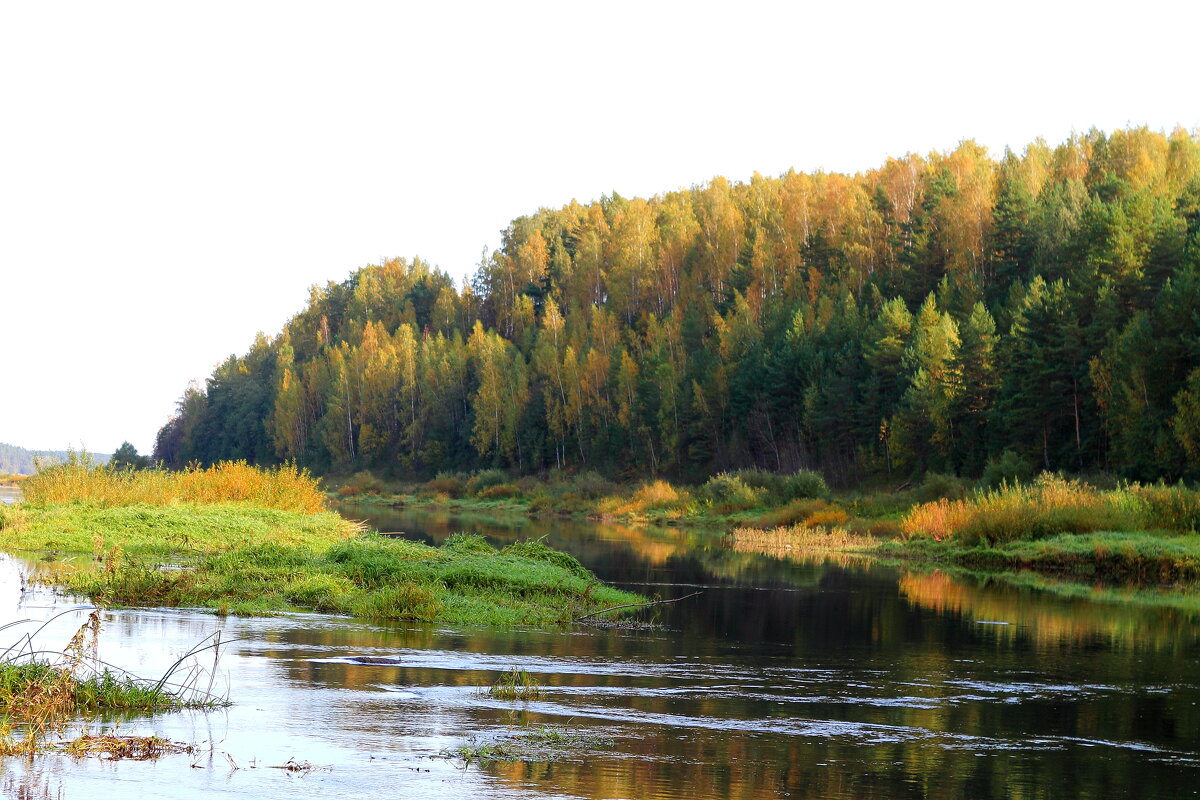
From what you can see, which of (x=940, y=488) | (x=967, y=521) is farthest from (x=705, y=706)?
(x=940, y=488)

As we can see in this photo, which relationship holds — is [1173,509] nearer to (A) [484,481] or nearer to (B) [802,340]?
(B) [802,340]

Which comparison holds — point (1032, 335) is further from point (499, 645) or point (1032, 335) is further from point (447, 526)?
point (499, 645)

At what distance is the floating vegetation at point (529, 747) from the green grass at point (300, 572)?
9184 mm

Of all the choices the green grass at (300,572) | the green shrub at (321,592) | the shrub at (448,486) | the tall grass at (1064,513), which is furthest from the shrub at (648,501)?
the green shrub at (321,592)

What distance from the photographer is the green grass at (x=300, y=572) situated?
72.9 feet

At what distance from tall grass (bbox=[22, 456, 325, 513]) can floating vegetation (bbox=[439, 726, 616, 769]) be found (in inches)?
1045

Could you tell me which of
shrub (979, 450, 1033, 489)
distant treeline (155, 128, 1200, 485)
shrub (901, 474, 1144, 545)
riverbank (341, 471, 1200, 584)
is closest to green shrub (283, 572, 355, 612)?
riverbank (341, 471, 1200, 584)

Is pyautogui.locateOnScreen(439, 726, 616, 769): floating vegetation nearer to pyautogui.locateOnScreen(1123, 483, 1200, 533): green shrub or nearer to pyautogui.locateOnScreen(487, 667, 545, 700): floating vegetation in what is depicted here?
pyautogui.locateOnScreen(487, 667, 545, 700): floating vegetation

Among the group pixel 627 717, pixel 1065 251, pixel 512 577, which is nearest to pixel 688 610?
pixel 512 577

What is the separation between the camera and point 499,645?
19.1 meters

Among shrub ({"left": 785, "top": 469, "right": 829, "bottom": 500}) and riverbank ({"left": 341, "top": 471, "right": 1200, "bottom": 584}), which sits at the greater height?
shrub ({"left": 785, "top": 469, "right": 829, "bottom": 500})

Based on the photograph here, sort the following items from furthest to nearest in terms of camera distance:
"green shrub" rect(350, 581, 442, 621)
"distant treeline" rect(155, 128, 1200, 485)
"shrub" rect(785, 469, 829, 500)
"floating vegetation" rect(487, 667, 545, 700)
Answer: "shrub" rect(785, 469, 829, 500) → "distant treeline" rect(155, 128, 1200, 485) → "green shrub" rect(350, 581, 442, 621) → "floating vegetation" rect(487, 667, 545, 700)

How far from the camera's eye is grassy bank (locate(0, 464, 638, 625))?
2231cm

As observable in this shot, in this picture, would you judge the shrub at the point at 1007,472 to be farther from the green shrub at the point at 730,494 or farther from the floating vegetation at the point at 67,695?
the floating vegetation at the point at 67,695
